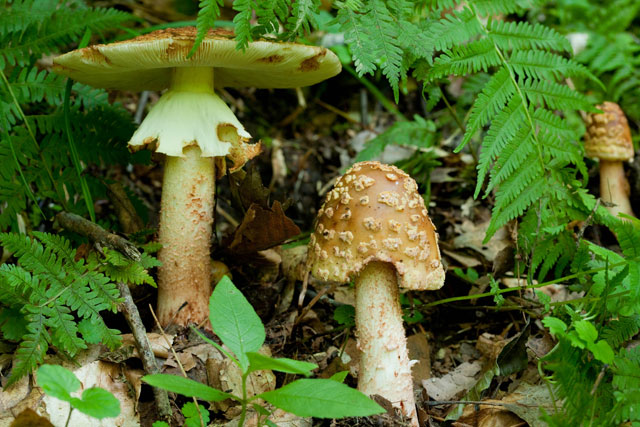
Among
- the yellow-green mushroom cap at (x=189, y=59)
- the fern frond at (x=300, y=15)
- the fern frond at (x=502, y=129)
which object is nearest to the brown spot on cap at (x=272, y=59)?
the yellow-green mushroom cap at (x=189, y=59)

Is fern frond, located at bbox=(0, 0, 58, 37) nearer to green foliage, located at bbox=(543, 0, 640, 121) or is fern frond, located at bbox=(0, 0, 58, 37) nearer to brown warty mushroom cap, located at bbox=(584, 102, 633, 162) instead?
brown warty mushroom cap, located at bbox=(584, 102, 633, 162)

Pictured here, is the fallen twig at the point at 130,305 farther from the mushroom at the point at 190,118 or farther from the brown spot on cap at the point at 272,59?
the brown spot on cap at the point at 272,59

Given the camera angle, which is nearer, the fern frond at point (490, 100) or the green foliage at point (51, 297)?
the green foliage at point (51, 297)


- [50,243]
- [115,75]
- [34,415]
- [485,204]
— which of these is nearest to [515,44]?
[485,204]

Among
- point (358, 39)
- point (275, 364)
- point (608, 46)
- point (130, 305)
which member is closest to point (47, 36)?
point (130, 305)

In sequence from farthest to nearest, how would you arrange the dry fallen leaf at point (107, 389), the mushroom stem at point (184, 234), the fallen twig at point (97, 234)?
1. the mushroom stem at point (184, 234)
2. the fallen twig at point (97, 234)
3. the dry fallen leaf at point (107, 389)

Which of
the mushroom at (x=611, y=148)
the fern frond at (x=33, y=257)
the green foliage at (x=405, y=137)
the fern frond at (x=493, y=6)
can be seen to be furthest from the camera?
the mushroom at (x=611, y=148)

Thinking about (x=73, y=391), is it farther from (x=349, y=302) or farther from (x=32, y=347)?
(x=349, y=302)
